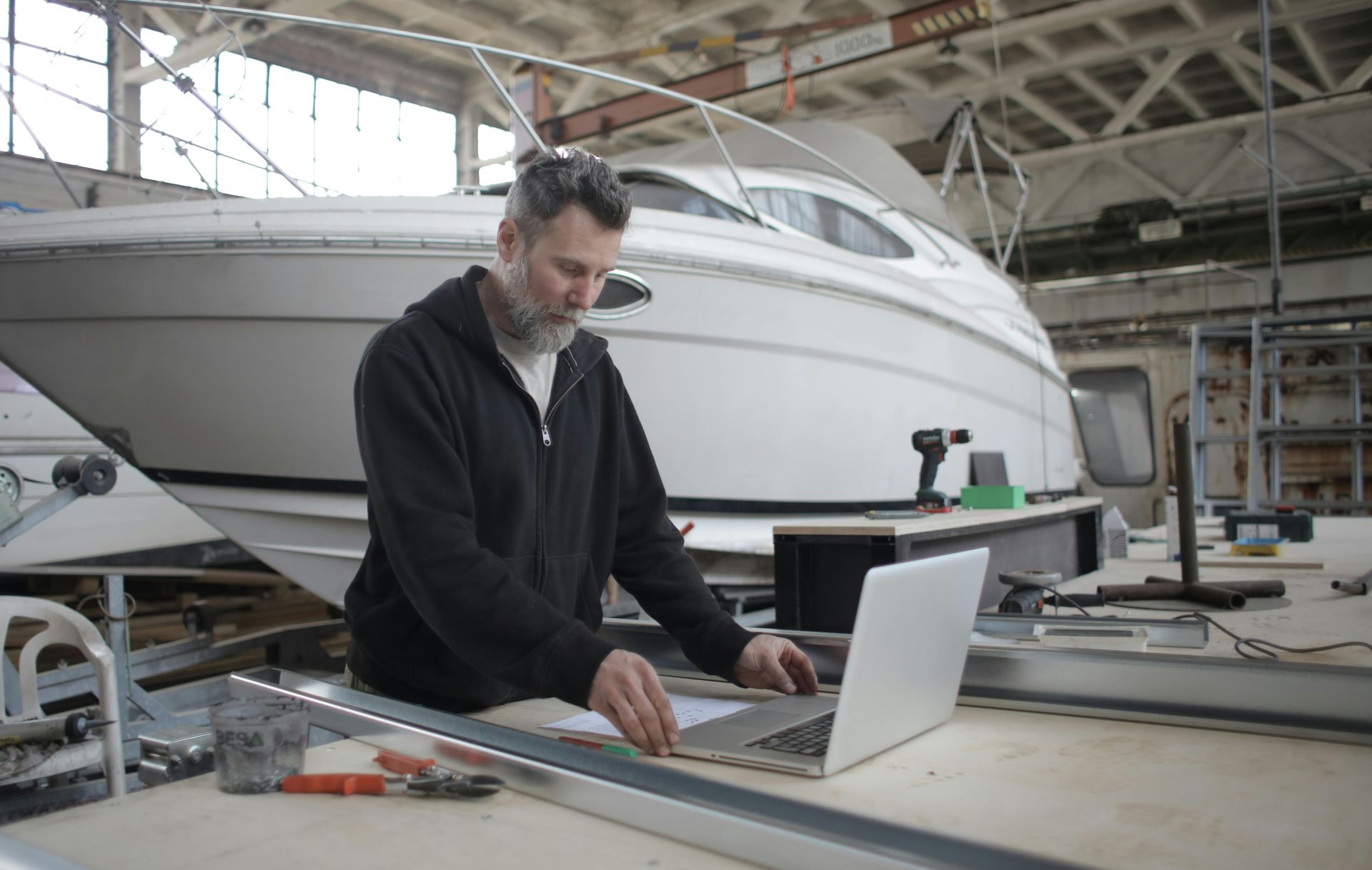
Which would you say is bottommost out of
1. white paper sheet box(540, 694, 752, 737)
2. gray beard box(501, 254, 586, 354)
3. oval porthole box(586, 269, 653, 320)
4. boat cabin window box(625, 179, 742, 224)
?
white paper sheet box(540, 694, 752, 737)

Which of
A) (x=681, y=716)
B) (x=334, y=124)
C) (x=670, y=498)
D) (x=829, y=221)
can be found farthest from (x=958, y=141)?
(x=334, y=124)

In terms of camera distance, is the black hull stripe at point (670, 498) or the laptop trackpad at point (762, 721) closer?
the laptop trackpad at point (762, 721)

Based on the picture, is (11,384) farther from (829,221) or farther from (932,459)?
(932,459)

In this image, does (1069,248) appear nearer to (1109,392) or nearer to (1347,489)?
(1109,392)

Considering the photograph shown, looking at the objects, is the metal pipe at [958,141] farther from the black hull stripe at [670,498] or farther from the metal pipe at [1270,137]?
the black hull stripe at [670,498]

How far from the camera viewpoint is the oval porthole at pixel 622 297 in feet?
11.5

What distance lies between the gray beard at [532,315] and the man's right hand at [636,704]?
19.9 inches

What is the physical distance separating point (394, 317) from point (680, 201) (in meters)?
1.46

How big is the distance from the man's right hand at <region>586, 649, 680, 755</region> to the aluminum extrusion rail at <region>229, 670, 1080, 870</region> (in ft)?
0.34

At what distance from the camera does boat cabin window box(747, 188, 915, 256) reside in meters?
4.39

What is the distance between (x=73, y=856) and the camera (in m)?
0.72

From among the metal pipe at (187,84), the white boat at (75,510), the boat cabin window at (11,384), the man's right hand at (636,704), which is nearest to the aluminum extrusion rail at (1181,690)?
the man's right hand at (636,704)

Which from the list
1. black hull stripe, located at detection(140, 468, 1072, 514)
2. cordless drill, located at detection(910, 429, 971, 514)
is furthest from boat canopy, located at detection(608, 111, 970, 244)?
cordless drill, located at detection(910, 429, 971, 514)

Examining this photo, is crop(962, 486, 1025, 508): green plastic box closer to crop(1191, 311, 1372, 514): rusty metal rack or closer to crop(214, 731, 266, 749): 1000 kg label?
crop(214, 731, 266, 749): 1000 kg label
